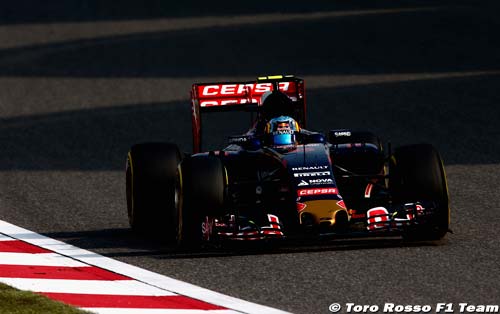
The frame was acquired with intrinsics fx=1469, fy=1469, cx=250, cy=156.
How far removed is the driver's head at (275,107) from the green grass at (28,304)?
3864mm

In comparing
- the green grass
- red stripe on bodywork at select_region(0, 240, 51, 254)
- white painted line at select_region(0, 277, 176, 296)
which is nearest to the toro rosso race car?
red stripe on bodywork at select_region(0, 240, 51, 254)

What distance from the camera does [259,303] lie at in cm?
987

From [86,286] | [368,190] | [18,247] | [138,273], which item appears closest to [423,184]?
[368,190]

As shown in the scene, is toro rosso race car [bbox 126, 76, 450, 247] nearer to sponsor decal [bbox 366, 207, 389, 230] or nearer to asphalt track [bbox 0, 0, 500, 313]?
sponsor decal [bbox 366, 207, 389, 230]

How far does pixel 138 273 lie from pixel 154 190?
6.59 ft

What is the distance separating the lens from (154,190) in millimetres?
13039

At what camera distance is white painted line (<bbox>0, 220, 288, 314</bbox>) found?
386 inches

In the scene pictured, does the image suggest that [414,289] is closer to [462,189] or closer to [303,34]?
[462,189]

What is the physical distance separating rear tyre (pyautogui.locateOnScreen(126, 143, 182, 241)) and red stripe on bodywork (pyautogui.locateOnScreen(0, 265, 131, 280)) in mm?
1710

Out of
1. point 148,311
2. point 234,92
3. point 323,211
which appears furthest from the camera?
point 234,92

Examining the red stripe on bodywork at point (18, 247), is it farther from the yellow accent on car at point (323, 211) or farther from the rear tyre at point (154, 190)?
the yellow accent on car at point (323, 211)

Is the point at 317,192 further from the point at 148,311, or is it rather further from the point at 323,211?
the point at 148,311

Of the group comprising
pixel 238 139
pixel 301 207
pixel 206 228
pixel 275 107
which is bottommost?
pixel 206 228

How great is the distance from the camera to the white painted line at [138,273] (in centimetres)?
980
